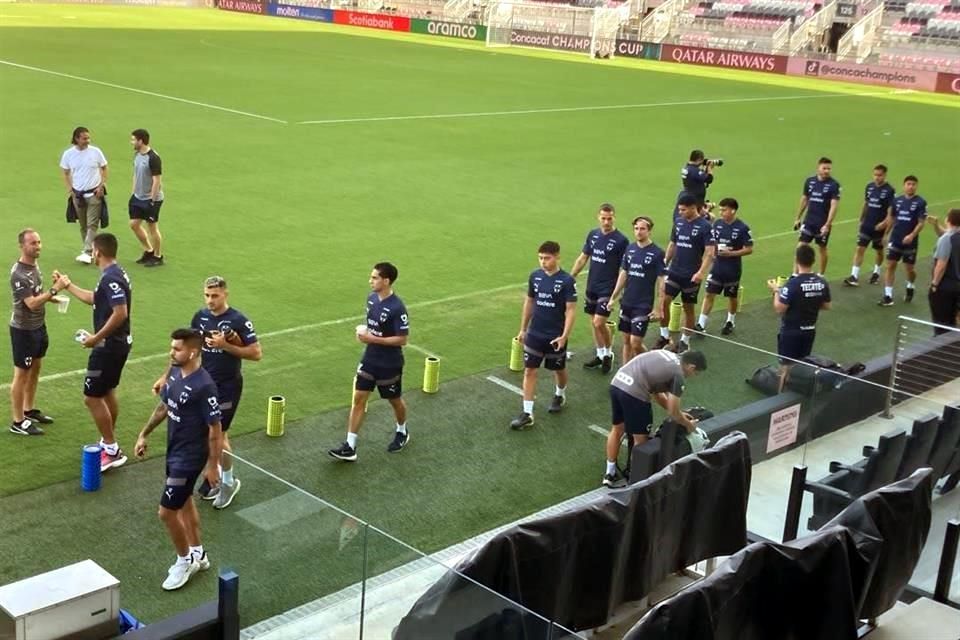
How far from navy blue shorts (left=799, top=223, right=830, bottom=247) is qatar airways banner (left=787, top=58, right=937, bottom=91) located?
36.3 meters

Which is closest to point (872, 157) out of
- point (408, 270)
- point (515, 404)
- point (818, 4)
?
point (408, 270)

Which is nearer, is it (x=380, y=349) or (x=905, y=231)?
(x=380, y=349)

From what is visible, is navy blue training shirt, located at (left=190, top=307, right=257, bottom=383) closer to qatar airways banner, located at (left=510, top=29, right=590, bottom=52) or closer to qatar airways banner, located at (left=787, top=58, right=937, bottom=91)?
qatar airways banner, located at (left=787, top=58, right=937, bottom=91)

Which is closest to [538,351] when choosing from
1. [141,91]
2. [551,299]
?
[551,299]

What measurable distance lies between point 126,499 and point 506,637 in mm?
4808

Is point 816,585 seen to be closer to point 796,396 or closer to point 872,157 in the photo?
point 796,396

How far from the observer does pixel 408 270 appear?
16875 mm

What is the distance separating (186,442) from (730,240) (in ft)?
28.7

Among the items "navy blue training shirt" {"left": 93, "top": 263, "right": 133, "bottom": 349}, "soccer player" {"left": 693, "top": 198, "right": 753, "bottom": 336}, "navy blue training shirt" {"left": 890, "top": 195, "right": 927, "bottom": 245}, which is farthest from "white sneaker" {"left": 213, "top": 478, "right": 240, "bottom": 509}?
"navy blue training shirt" {"left": 890, "top": 195, "right": 927, "bottom": 245}

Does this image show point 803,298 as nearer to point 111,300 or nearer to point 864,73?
point 111,300

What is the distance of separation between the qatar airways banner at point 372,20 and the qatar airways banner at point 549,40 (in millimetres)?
7151

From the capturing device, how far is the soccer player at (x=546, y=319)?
11.3 metres

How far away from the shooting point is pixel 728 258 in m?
14.8

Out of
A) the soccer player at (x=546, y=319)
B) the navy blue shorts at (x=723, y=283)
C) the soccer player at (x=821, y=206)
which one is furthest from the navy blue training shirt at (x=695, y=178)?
the soccer player at (x=546, y=319)
